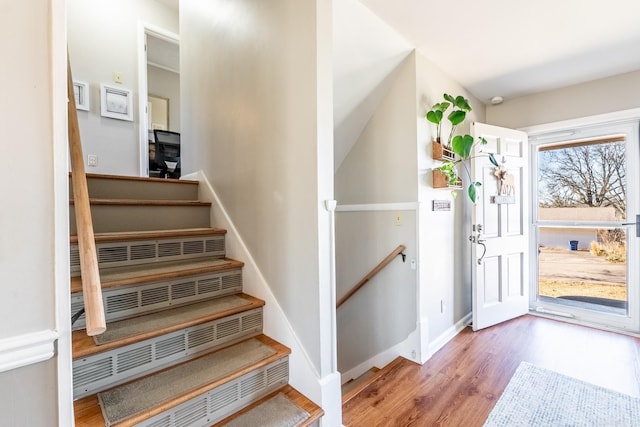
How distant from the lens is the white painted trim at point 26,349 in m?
0.73

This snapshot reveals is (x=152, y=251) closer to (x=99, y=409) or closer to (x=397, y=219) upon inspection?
(x=99, y=409)

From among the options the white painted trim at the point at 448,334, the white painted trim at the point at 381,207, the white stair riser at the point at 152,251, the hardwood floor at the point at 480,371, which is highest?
the white painted trim at the point at 381,207

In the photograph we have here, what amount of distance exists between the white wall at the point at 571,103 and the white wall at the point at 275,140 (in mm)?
2821

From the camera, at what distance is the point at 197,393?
1257 millimetres

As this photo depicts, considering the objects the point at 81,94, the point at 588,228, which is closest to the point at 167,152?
the point at 81,94

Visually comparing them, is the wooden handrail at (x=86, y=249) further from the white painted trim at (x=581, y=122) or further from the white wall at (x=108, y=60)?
the white painted trim at (x=581, y=122)

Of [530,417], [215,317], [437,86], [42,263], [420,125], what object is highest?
[437,86]

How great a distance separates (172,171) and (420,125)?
117 inches

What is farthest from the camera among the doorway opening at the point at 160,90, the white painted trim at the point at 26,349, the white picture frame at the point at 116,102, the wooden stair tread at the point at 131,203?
the doorway opening at the point at 160,90

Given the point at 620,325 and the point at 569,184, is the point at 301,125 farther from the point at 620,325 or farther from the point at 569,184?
the point at 620,325

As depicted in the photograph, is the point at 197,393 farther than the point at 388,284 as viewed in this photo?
No

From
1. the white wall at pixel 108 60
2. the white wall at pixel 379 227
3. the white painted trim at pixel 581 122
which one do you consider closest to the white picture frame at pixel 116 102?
the white wall at pixel 108 60

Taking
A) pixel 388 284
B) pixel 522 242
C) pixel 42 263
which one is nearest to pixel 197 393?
pixel 42 263

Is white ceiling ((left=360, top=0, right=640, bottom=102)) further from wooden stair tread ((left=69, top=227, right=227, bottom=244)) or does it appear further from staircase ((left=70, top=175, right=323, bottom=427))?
staircase ((left=70, top=175, right=323, bottom=427))
